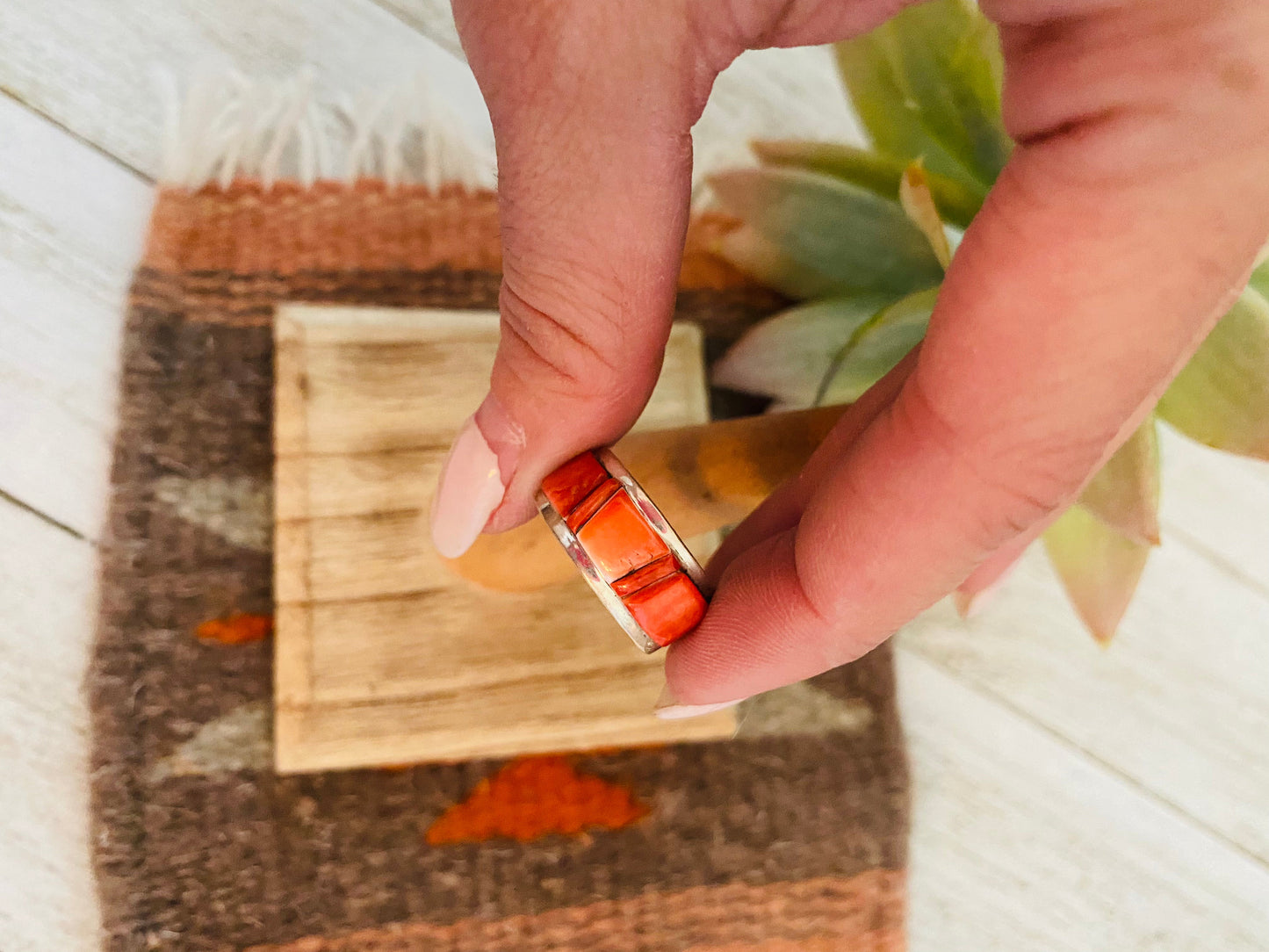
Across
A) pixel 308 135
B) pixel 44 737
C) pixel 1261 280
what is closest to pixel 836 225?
pixel 1261 280

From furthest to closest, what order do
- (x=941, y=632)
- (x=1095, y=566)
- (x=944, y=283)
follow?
(x=941, y=632) < (x=1095, y=566) < (x=944, y=283)

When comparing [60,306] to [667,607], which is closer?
[667,607]

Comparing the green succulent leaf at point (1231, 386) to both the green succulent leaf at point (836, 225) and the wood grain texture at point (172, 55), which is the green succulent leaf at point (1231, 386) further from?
the wood grain texture at point (172, 55)

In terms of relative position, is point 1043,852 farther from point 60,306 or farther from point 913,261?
point 60,306

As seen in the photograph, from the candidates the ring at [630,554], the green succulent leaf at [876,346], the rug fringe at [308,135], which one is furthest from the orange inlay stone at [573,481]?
the rug fringe at [308,135]

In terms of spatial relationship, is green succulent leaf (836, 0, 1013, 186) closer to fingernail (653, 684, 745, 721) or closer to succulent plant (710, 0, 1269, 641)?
succulent plant (710, 0, 1269, 641)

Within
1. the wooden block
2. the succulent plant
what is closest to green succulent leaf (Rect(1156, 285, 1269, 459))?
the succulent plant
